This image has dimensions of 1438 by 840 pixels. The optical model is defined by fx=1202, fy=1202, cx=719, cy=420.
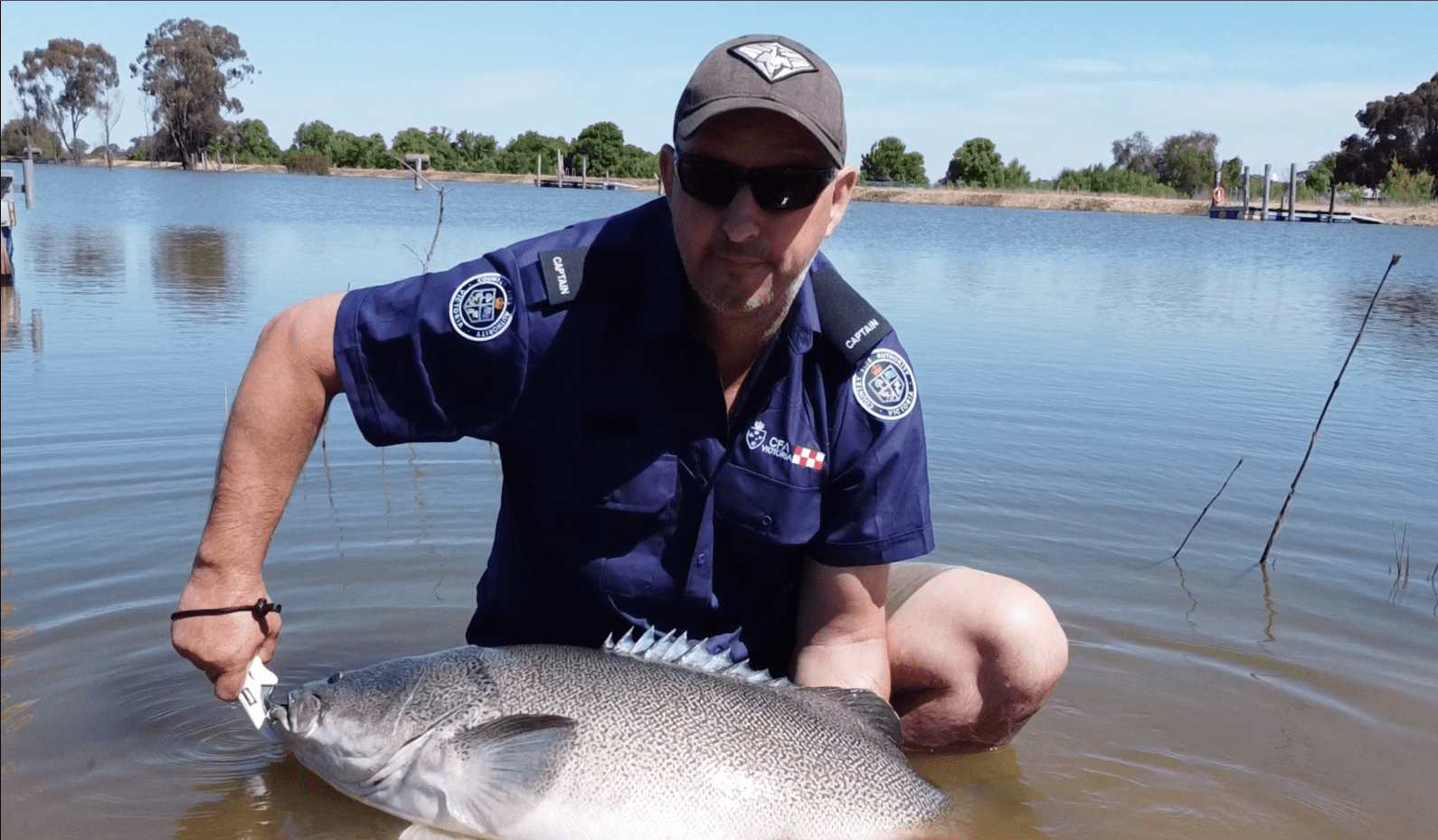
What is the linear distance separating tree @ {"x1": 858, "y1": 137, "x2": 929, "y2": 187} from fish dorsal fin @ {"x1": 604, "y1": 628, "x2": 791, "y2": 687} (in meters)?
107

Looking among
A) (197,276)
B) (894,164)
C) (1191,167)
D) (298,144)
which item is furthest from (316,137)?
(197,276)

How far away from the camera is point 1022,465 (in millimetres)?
7609

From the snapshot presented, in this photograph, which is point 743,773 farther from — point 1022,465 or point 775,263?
point 1022,465

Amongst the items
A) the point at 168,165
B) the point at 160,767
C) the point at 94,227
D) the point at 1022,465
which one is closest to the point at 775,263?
the point at 160,767

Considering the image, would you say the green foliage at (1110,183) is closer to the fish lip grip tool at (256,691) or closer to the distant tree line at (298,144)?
the distant tree line at (298,144)

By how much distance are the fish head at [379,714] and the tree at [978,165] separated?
99.4 metres

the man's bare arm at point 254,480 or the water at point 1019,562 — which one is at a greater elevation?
the man's bare arm at point 254,480

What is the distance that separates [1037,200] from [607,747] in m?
74.4

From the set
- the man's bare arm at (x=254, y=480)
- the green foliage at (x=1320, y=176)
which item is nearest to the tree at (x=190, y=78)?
the man's bare arm at (x=254, y=480)

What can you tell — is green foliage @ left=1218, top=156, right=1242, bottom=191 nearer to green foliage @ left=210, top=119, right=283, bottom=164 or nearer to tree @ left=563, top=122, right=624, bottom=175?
tree @ left=563, top=122, right=624, bottom=175

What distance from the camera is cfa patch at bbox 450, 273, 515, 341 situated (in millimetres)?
3086

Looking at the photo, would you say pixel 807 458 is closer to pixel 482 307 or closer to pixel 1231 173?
pixel 482 307

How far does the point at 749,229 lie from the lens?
9.85 feet

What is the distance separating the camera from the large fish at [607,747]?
290 centimetres
